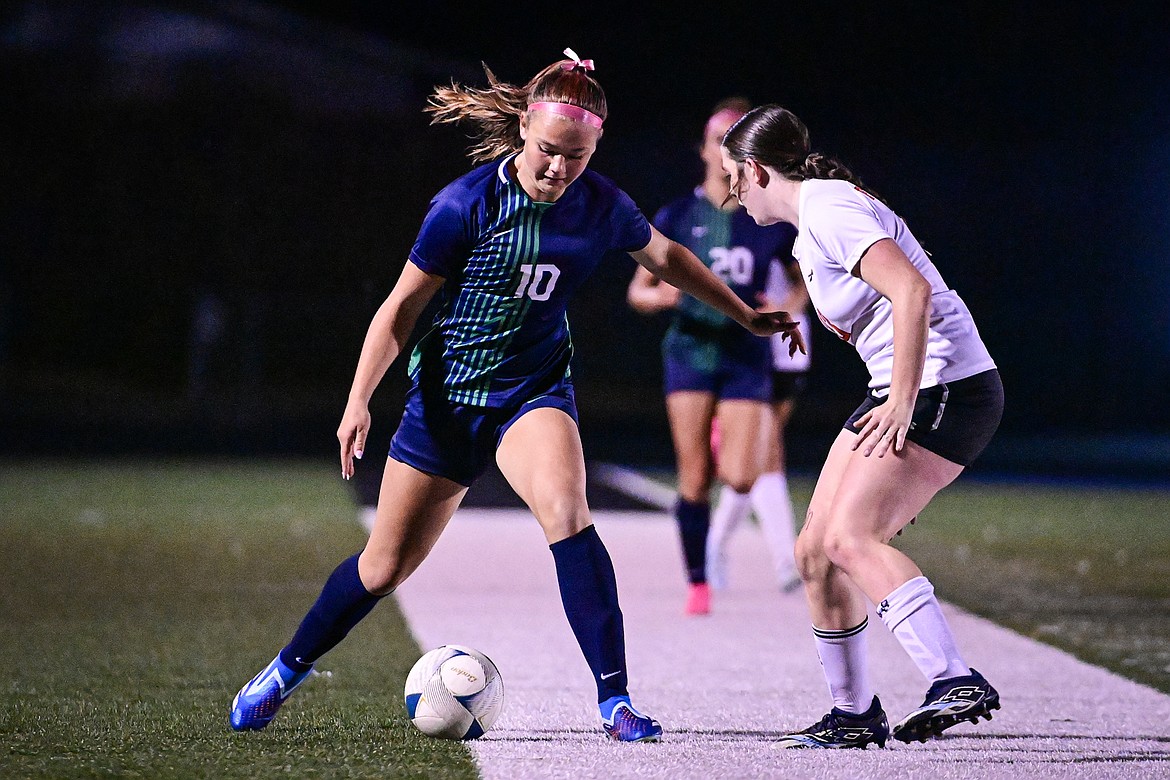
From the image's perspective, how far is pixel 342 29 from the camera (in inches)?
1158

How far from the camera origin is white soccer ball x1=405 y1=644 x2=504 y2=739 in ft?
14.4

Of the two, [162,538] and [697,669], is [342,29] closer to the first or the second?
[162,538]

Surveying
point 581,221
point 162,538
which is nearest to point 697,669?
point 581,221

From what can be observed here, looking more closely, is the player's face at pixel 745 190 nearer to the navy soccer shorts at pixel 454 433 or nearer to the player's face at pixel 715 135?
the navy soccer shorts at pixel 454 433

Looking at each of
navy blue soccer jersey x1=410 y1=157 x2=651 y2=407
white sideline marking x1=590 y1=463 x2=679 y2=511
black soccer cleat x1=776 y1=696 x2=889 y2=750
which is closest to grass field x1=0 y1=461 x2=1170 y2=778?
black soccer cleat x1=776 y1=696 x2=889 y2=750

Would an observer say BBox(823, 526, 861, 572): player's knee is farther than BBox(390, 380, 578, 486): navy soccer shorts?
No

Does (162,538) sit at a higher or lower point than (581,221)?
lower

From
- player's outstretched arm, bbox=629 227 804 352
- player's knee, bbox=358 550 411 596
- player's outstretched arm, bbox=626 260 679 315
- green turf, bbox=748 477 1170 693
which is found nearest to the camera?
player's knee, bbox=358 550 411 596

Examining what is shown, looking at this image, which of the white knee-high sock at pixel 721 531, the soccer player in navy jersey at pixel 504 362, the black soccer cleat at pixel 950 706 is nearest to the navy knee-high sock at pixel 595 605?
the soccer player in navy jersey at pixel 504 362

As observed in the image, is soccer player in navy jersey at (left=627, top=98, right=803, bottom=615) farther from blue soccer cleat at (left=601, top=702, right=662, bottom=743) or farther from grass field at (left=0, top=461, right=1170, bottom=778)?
blue soccer cleat at (left=601, top=702, right=662, bottom=743)

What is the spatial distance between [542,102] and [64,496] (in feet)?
31.9

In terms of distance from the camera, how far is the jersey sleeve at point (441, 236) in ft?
14.1

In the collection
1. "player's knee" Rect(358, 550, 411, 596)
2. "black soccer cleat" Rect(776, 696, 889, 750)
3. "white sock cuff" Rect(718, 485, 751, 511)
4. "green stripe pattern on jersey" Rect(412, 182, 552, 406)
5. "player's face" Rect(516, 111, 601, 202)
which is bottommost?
"white sock cuff" Rect(718, 485, 751, 511)

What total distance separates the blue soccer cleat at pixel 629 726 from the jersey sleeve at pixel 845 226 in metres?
1.36
